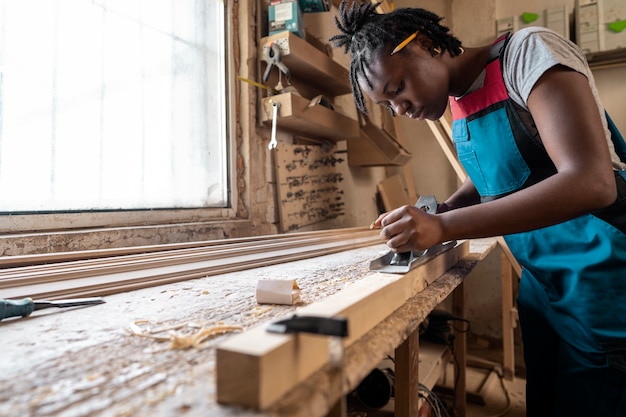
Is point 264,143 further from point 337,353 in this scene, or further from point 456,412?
point 456,412

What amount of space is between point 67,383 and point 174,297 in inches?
15.6

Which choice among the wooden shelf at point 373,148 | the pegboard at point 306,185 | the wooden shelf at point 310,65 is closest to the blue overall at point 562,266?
the wooden shelf at point 310,65

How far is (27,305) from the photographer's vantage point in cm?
68

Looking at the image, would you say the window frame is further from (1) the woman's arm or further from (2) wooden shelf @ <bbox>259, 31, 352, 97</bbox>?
(1) the woman's arm

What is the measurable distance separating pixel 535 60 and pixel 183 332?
3.11ft

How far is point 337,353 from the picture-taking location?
1.60 ft

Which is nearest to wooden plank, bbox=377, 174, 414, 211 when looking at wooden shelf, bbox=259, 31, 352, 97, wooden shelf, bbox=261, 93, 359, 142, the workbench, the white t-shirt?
wooden shelf, bbox=261, 93, 359, 142

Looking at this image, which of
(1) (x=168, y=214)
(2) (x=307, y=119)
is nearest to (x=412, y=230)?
(1) (x=168, y=214)

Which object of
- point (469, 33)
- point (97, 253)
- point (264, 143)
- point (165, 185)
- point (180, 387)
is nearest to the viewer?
point (180, 387)

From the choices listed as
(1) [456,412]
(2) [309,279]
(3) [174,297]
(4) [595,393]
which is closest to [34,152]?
(3) [174,297]

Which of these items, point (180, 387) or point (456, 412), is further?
point (456, 412)

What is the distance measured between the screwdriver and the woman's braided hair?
3.05 ft

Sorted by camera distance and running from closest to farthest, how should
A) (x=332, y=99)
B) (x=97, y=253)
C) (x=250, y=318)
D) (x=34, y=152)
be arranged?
(x=250, y=318) → (x=97, y=253) → (x=34, y=152) → (x=332, y=99)

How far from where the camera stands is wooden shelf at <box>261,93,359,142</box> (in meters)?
1.88
